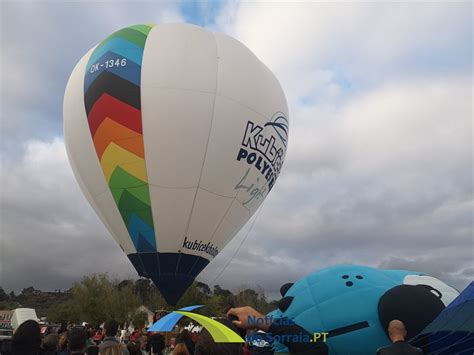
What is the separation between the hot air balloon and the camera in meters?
12.8

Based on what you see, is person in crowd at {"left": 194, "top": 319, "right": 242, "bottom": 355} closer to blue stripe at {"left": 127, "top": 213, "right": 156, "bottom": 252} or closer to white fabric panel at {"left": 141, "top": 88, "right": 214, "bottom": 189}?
white fabric panel at {"left": 141, "top": 88, "right": 214, "bottom": 189}

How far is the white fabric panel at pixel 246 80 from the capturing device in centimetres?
1351

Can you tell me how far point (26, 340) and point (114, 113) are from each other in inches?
368

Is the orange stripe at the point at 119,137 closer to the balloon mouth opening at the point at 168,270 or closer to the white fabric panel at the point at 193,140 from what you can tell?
the white fabric panel at the point at 193,140

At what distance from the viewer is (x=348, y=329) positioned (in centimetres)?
667

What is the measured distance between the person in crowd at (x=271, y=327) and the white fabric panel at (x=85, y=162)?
941cm

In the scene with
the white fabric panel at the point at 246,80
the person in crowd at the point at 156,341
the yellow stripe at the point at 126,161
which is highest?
the white fabric panel at the point at 246,80

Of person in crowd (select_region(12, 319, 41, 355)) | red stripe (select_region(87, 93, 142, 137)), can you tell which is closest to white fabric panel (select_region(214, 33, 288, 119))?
red stripe (select_region(87, 93, 142, 137))

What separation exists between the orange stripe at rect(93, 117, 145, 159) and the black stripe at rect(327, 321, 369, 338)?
747 centimetres

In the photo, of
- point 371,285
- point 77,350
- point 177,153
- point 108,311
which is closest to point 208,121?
point 177,153

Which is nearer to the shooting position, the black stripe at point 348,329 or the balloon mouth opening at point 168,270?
the black stripe at point 348,329

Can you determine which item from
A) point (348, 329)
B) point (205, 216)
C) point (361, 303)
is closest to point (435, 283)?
point (361, 303)

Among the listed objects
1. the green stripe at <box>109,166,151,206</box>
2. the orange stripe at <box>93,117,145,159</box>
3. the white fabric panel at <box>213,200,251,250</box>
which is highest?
the orange stripe at <box>93,117,145,159</box>

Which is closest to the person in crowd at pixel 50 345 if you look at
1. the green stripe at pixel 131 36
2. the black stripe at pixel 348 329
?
the black stripe at pixel 348 329
